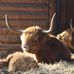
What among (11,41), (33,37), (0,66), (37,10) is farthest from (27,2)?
(0,66)

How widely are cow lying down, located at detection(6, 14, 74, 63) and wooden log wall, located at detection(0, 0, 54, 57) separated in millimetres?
3888

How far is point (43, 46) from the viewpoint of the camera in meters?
10.4

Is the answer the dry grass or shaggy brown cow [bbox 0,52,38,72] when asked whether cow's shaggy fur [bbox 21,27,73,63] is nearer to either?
the dry grass

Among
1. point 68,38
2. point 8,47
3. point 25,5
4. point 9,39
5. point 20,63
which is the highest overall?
point 25,5

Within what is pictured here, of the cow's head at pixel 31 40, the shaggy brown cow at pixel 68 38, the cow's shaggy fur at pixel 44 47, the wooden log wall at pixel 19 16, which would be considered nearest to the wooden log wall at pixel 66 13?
the wooden log wall at pixel 19 16

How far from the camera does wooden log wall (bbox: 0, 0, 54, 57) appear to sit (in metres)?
14.4

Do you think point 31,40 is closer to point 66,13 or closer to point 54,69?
point 54,69

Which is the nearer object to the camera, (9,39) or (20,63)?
(20,63)

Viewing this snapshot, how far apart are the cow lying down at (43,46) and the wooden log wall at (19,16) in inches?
153

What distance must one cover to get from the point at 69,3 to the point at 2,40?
3.01 meters

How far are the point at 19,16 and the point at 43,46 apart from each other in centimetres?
432

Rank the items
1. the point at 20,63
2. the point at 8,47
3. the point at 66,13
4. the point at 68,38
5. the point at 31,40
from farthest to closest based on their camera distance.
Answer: the point at 66,13
the point at 8,47
the point at 68,38
the point at 31,40
the point at 20,63

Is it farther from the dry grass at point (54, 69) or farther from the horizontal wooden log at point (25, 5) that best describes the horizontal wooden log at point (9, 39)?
the dry grass at point (54, 69)

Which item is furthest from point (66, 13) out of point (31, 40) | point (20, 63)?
point (20, 63)
